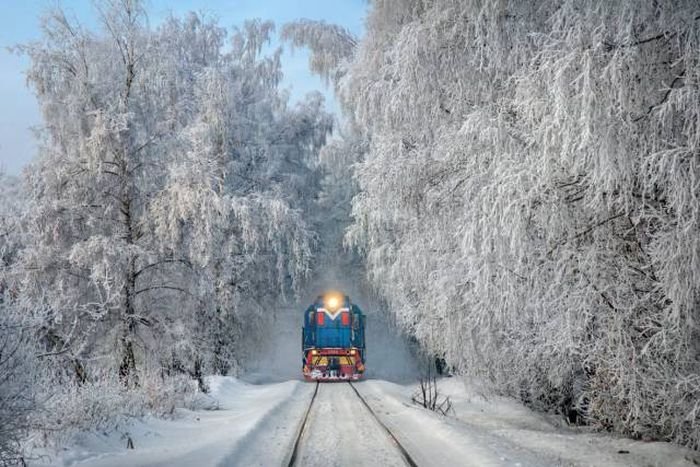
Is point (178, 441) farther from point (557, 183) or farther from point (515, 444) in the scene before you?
point (557, 183)

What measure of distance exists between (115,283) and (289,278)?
10.3 m

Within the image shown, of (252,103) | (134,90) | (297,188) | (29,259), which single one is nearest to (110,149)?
(134,90)

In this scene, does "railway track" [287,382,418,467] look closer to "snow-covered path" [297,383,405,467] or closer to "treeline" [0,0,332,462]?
"snow-covered path" [297,383,405,467]

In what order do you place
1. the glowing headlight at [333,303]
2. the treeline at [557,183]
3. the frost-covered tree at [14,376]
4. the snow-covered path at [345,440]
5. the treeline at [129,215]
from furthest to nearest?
the glowing headlight at [333,303] → the treeline at [129,215] → the snow-covered path at [345,440] → the treeline at [557,183] → the frost-covered tree at [14,376]

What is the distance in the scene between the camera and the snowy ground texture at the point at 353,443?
6.56 metres

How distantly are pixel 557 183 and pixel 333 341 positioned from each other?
1592 centimetres

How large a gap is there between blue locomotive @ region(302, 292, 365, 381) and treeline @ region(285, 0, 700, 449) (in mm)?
11044

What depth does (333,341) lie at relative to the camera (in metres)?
21.6

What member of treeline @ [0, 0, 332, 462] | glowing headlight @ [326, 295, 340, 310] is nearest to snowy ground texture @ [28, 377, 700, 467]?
treeline @ [0, 0, 332, 462]

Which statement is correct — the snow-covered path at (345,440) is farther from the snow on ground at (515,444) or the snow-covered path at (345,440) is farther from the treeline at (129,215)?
the treeline at (129,215)

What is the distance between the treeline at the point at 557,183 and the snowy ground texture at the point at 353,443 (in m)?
0.72

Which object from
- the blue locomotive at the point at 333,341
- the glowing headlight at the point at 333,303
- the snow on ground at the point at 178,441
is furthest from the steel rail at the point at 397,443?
the glowing headlight at the point at 333,303

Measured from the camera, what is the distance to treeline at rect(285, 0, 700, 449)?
18.6 ft

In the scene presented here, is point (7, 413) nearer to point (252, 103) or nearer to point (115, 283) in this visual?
point (115, 283)
